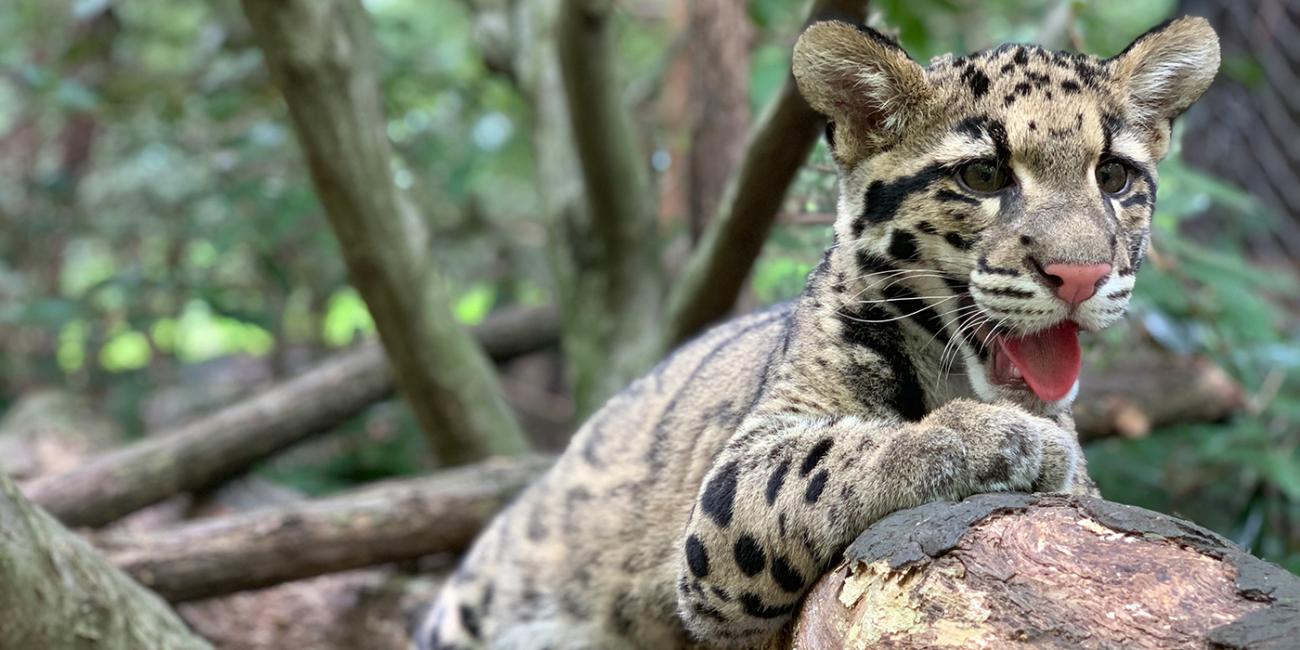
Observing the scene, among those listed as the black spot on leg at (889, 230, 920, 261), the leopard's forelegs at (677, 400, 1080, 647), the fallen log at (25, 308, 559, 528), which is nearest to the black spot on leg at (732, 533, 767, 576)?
the leopard's forelegs at (677, 400, 1080, 647)

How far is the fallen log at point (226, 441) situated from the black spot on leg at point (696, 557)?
420 cm

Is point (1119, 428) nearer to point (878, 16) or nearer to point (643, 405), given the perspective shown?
point (878, 16)

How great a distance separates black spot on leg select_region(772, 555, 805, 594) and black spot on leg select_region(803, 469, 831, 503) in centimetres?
18

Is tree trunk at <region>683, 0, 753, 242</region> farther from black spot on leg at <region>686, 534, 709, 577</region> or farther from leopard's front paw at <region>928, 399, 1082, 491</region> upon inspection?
leopard's front paw at <region>928, 399, 1082, 491</region>

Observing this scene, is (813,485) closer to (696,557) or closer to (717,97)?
(696,557)

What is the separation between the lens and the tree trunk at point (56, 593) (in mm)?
3408

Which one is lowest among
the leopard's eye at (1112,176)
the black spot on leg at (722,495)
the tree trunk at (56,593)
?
the black spot on leg at (722,495)

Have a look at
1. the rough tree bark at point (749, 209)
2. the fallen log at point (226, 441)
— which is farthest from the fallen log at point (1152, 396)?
the fallen log at point (226, 441)

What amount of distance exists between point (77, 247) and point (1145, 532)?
11.8 m

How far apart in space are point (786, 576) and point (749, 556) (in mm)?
130

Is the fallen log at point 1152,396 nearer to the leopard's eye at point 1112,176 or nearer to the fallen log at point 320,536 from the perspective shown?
the fallen log at point 320,536

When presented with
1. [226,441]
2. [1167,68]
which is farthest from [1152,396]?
[226,441]

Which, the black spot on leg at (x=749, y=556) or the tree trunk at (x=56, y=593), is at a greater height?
the tree trunk at (x=56, y=593)

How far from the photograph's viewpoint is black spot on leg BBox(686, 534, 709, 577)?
328cm
